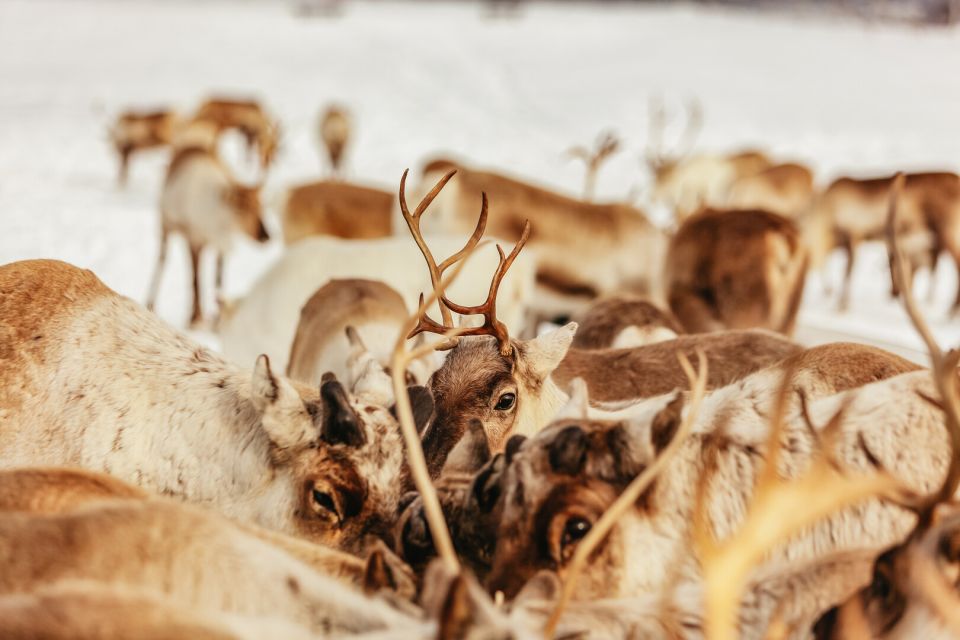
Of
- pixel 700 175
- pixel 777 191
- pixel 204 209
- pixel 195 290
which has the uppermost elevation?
pixel 700 175

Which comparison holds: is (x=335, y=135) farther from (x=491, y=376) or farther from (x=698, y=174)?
(x=491, y=376)

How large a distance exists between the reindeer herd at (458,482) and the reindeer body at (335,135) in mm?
14042

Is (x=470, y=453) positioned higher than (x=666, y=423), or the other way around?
(x=666, y=423)

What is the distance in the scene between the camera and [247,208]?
10.1 meters

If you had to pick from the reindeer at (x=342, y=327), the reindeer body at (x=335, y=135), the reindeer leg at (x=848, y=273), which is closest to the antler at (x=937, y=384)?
the reindeer at (x=342, y=327)

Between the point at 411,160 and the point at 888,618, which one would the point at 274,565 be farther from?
the point at 411,160

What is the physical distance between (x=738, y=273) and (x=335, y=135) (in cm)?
1319

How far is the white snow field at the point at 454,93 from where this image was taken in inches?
482

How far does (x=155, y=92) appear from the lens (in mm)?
24469

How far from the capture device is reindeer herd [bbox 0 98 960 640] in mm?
1974

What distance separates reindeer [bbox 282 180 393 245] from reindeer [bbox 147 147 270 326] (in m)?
0.77

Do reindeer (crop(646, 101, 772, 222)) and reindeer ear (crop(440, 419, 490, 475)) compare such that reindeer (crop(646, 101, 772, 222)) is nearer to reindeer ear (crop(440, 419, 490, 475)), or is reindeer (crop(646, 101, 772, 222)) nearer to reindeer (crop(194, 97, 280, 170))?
reindeer (crop(194, 97, 280, 170))

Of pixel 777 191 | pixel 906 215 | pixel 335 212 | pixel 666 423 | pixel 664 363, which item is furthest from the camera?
pixel 777 191

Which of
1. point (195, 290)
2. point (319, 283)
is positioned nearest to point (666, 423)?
point (319, 283)
